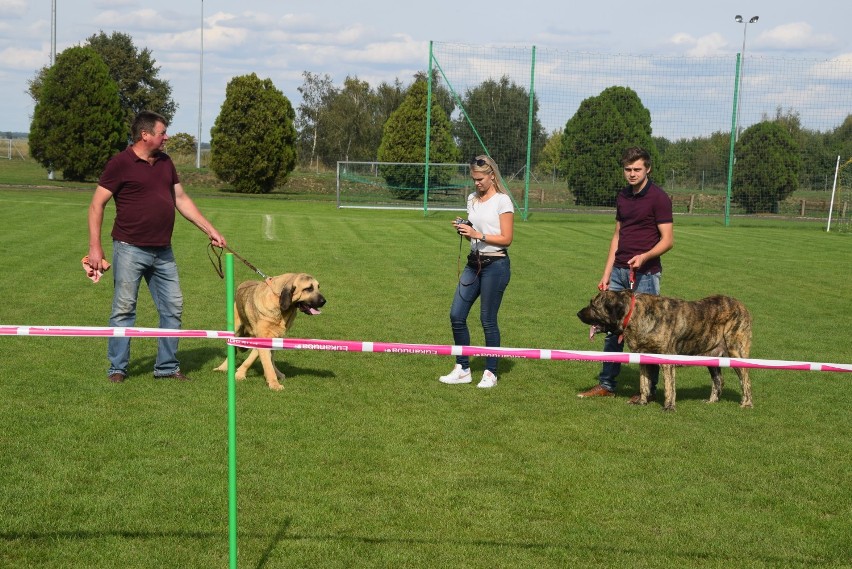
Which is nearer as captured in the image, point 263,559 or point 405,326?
point 263,559

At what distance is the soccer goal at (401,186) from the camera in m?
33.1

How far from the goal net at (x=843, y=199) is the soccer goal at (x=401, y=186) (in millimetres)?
12216

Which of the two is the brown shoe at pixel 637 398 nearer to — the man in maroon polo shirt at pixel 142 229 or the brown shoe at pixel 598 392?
the brown shoe at pixel 598 392

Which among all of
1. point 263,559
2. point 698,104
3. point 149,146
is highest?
point 698,104

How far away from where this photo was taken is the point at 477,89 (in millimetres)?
30500

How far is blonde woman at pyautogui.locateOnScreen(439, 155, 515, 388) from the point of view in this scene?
25.2ft

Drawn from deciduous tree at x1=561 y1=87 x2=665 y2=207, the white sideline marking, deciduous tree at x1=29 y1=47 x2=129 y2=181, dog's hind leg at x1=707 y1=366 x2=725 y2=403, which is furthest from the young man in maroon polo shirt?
deciduous tree at x1=29 y1=47 x2=129 y2=181

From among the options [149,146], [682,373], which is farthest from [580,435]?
[149,146]

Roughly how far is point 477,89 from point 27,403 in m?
25.0

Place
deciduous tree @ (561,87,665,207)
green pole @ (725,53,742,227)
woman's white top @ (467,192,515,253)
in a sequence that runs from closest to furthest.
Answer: woman's white top @ (467,192,515,253) → green pole @ (725,53,742,227) → deciduous tree @ (561,87,665,207)

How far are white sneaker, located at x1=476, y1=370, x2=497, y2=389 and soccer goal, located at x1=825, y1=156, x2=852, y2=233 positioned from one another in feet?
81.7

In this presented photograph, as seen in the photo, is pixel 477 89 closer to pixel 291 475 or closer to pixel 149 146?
pixel 149 146

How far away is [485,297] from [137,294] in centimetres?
291

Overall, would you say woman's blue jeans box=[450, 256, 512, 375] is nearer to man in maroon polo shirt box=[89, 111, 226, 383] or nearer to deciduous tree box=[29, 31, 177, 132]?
man in maroon polo shirt box=[89, 111, 226, 383]
